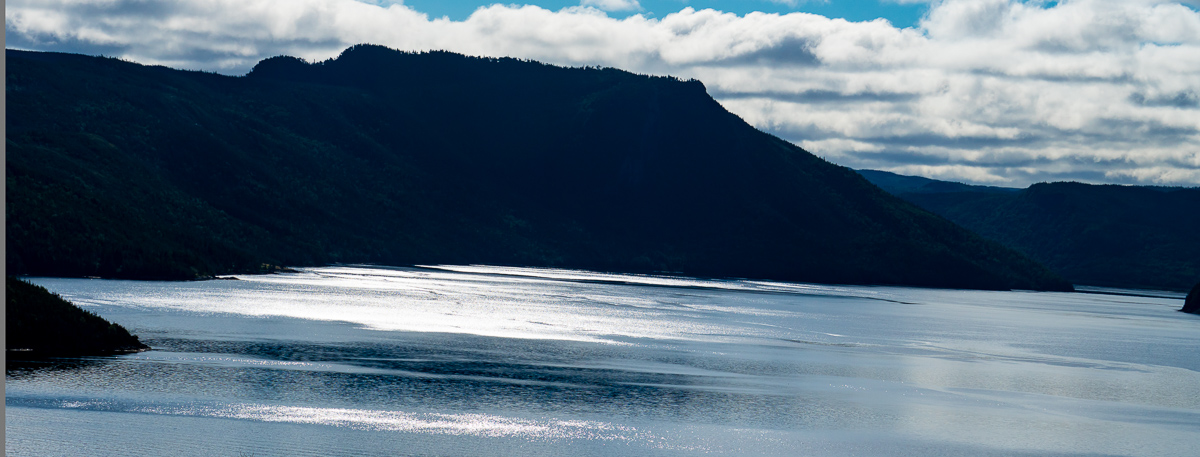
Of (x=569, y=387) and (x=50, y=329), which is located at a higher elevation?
(x=50, y=329)

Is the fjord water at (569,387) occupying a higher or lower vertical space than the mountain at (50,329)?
lower

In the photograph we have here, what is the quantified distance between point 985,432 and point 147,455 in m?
26.8

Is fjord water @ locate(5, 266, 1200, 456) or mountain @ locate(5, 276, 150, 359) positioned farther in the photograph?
mountain @ locate(5, 276, 150, 359)

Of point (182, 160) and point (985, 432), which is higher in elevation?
point (182, 160)

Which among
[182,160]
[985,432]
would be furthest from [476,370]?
[182,160]

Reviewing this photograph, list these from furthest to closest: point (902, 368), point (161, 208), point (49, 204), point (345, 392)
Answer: point (161, 208), point (49, 204), point (902, 368), point (345, 392)

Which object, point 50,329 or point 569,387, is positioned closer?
point 569,387

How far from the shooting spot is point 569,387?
42.8 m

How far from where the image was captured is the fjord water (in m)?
31.3

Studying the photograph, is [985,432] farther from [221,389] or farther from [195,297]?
[195,297]

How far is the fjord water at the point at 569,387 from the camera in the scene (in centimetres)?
3127

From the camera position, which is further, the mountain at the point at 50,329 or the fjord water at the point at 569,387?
the mountain at the point at 50,329

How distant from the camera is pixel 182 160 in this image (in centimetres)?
19400

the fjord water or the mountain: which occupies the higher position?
the mountain
